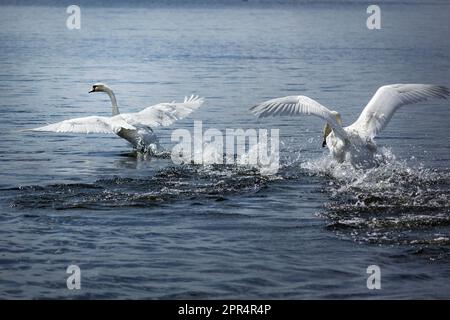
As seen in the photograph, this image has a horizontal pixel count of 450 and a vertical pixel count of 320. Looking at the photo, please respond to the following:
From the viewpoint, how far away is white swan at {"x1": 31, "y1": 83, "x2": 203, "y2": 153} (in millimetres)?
16188

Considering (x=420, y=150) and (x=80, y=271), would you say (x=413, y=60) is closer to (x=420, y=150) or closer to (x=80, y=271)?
(x=420, y=150)

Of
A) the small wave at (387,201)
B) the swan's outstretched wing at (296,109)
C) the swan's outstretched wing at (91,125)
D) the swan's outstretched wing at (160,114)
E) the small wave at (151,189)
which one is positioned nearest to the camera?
the small wave at (387,201)

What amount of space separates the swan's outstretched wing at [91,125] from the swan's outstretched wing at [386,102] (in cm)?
432

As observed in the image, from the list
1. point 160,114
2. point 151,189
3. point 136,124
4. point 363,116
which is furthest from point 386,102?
point 136,124

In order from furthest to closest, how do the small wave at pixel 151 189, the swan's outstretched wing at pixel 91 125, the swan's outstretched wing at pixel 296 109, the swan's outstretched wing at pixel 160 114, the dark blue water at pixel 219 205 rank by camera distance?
1. the swan's outstretched wing at pixel 160 114
2. the swan's outstretched wing at pixel 91 125
3. the swan's outstretched wing at pixel 296 109
4. the small wave at pixel 151 189
5. the dark blue water at pixel 219 205

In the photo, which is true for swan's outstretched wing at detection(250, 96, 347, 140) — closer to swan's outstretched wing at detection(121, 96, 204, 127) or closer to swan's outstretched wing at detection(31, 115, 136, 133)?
swan's outstretched wing at detection(31, 115, 136, 133)

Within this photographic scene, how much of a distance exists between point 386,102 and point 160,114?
465 cm

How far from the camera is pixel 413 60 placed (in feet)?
108

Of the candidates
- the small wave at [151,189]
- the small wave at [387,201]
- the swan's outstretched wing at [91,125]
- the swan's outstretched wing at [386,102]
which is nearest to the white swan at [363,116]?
the swan's outstretched wing at [386,102]

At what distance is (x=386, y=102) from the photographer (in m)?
14.3

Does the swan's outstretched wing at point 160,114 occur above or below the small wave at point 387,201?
above

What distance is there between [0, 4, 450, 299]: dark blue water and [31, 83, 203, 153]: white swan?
52 centimetres

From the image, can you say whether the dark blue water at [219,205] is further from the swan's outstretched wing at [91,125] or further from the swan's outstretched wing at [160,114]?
the swan's outstretched wing at [160,114]

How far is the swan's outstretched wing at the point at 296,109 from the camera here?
1350 cm
